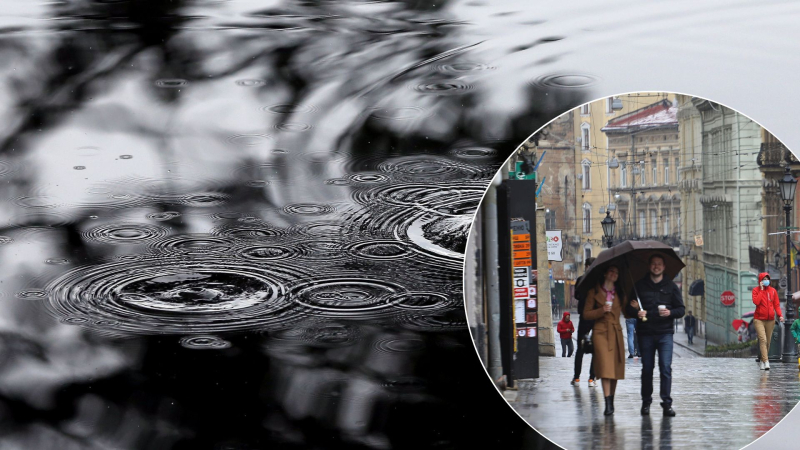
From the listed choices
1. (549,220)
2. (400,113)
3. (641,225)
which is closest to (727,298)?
(641,225)

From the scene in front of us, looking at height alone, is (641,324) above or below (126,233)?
below

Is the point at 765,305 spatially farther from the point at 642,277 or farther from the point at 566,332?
the point at 566,332

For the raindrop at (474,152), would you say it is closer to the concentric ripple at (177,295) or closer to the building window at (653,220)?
the building window at (653,220)

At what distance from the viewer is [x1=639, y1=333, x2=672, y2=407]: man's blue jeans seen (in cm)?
302

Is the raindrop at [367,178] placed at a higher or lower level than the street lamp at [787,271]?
higher

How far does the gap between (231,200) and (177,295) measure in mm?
451

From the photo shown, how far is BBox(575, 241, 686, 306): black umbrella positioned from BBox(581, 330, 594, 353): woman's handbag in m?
0.18

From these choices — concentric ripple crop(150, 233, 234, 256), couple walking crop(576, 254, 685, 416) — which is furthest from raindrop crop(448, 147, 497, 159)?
concentric ripple crop(150, 233, 234, 256)

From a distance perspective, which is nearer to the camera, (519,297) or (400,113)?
(400,113)

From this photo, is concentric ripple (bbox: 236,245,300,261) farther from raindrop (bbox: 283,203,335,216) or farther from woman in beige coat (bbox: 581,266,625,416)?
woman in beige coat (bbox: 581,266,625,416)

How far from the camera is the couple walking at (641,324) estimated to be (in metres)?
3.01

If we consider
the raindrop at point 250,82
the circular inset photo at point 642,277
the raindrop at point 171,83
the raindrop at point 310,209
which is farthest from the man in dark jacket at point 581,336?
the raindrop at point 171,83

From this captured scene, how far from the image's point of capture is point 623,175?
2.97 meters

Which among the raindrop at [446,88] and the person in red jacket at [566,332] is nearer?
the raindrop at [446,88]
